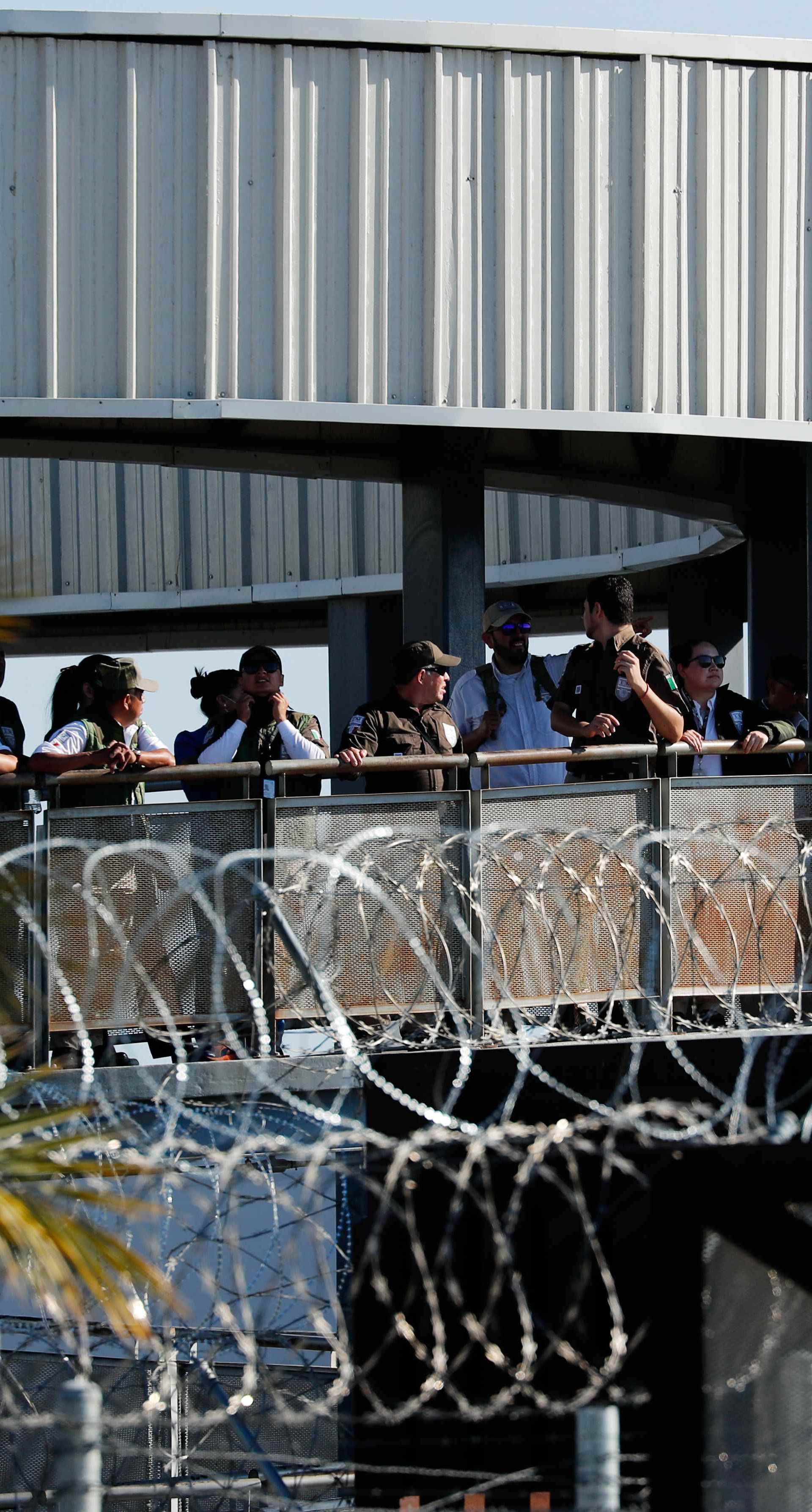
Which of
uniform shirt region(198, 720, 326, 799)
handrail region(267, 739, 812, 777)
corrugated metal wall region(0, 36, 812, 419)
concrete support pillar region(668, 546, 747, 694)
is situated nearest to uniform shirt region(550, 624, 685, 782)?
handrail region(267, 739, 812, 777)

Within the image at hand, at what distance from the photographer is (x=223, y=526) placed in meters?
16.5

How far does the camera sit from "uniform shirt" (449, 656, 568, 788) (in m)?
8.02

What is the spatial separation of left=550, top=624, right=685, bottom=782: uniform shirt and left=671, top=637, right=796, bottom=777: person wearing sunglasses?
13.7 inches

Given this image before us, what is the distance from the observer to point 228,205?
29.8ft

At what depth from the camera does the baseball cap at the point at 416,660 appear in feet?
24.5

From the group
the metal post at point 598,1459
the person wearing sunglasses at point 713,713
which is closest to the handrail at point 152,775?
the person wearing sunglasses at point 713,713

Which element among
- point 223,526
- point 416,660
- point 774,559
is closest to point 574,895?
point 416,660

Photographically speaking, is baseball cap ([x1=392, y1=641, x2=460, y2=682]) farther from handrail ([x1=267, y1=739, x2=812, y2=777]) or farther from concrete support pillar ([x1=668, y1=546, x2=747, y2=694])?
concrete support pillar ([x1=668, y1=546, x2=747, y2=694])

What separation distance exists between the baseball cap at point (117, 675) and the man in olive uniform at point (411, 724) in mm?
891

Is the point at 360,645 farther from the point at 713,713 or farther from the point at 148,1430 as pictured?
the point at 148,1430

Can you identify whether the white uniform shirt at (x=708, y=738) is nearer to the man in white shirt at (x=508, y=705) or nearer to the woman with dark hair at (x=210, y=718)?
the man in white shirt at (x=508, y=705)

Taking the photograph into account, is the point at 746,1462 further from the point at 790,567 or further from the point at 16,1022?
the point at 790,567

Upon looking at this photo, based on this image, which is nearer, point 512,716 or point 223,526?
point 512,716

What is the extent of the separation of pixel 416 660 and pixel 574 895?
1.19 m
